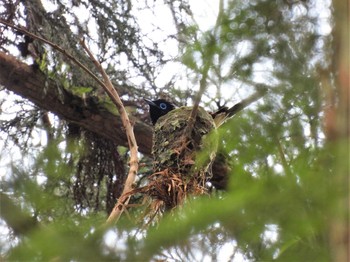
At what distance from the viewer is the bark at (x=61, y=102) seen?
4.68 meters

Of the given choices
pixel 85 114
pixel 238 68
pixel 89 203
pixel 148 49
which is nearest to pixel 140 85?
pixel 148 49

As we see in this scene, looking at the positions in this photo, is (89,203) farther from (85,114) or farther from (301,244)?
(301,244)

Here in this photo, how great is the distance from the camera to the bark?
15.4ft

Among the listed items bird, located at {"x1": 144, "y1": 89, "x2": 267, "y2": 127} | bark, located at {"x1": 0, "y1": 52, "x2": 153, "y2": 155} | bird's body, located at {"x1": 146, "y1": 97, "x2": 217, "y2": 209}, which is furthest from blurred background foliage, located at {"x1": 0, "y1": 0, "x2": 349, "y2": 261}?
bark, located at {"x1": 0, "y1": 52, "x2": 153, "y2": 155}

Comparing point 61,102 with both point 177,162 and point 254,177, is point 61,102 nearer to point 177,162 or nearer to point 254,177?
→ point 177,162

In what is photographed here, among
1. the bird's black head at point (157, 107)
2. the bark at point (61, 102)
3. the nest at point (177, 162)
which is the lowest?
the nest at point (177, 162)

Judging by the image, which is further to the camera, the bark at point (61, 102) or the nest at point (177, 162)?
the bark at point (61, 102)

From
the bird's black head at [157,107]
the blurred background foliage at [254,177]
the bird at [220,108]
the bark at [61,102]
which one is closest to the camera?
the blurred background foliage at [254,177]

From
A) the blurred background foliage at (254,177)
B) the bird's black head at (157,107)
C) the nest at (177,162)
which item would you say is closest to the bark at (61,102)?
the bird's black head at (157,107)

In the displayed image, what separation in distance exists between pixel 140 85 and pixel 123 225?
4.39 m

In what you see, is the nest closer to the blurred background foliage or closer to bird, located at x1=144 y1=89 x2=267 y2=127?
bird, located at x1=144 y1=89 x2=267 y2=127

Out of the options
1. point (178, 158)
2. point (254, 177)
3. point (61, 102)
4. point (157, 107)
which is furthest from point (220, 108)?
point (254, 177)

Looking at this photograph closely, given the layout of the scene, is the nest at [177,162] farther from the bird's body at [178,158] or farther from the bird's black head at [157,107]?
the bird's black head at [157,107]

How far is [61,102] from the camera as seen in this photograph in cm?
481
